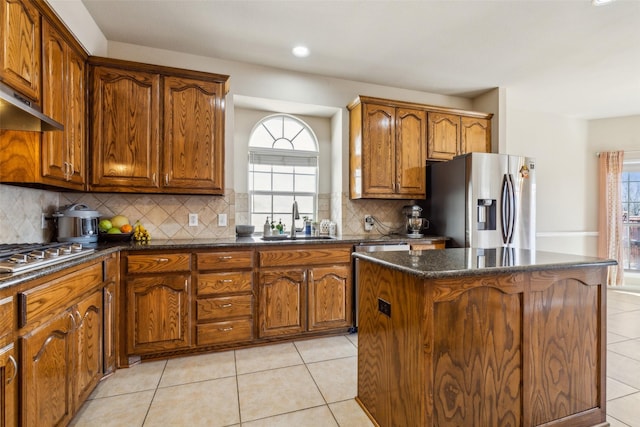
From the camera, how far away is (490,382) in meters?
1.45

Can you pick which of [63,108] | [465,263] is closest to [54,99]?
[63,108]

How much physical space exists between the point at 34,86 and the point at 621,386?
13.4ft

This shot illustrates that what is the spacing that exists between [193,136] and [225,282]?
1.28 m

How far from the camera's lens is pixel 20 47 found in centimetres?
162

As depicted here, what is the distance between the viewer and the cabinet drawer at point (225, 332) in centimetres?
253

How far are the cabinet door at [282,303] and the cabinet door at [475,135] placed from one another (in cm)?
253

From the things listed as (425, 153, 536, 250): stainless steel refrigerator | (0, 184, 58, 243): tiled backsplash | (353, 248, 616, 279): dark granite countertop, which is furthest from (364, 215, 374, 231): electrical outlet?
(0, 184, 58, 243): tiled backsplash

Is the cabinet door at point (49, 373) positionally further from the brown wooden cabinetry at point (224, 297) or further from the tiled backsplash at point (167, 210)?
the brown wooden cabinetry at point (224, 297)

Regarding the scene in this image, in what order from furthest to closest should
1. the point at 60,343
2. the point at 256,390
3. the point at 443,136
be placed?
the point at 443,136 < the point at 256,390 < the point at 60,343

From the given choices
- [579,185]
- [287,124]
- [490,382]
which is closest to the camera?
[490,382]

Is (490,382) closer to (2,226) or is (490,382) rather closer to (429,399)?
(429,399)

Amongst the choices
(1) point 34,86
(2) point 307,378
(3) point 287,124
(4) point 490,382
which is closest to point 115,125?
(1) point 34,86

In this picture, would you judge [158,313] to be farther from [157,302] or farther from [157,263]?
[157,263]

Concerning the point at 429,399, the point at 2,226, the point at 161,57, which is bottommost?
the point at 429,399
